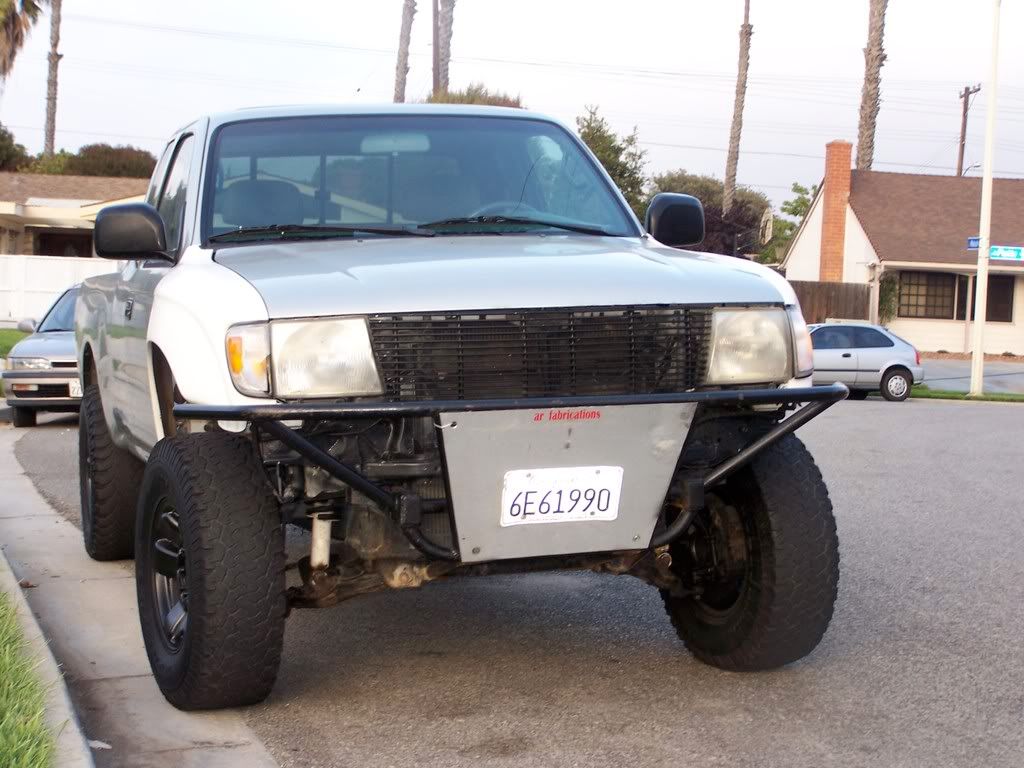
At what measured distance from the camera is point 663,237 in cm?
572

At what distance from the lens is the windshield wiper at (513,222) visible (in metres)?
5.26

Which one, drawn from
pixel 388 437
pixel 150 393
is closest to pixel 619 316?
pixel 388 437

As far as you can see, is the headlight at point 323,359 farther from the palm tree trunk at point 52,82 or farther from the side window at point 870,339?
the palm tree trunk at point 52,82

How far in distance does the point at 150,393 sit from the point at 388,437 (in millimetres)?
1424

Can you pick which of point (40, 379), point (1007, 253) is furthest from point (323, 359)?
point (1007, 253)

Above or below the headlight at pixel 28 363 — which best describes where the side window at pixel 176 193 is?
above

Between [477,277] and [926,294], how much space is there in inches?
1431

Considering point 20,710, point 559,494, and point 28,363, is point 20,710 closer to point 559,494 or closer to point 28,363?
point 559,494

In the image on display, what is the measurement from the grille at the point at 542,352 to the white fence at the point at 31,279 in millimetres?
33024

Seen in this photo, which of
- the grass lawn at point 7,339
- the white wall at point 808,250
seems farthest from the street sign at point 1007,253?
the grass lawn at point 7,339

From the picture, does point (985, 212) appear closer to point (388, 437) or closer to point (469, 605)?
point (469, 605)

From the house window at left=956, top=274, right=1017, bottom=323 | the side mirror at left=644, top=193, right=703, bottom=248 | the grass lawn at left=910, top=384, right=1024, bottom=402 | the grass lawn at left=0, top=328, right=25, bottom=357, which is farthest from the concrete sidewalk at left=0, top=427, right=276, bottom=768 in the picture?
the house window at left=956, top=274, right=1017, bottom=323

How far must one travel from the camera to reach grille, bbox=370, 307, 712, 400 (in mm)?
4059

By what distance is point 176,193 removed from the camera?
605 cm
